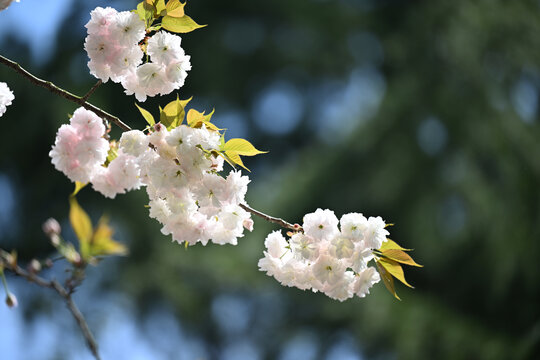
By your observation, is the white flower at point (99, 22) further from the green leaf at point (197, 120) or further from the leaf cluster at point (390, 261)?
the leaf cluster at point (390, 261)

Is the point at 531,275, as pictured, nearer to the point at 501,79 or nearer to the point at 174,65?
the point at 501,79

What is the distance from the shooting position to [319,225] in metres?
0.79

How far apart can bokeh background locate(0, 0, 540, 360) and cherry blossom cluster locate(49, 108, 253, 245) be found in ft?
10.4

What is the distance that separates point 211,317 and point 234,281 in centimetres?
44

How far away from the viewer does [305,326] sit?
4430mm

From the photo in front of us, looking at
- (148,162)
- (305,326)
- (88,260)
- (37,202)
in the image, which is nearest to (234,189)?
(148,162)

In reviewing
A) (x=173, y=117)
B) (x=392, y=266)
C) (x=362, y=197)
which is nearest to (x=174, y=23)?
(x=173, y=117)

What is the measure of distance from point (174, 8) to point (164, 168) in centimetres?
20

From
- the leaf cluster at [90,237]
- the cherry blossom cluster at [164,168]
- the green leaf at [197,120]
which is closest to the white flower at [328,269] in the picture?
the cherry blossom cluster at [164,168]

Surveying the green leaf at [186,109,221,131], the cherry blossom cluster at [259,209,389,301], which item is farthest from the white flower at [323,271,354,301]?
the green leaf at [186,109,221,131]

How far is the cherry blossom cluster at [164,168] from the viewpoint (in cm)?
72

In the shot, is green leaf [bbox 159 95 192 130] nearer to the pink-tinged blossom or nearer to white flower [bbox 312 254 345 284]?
A: the pink-tinged blossom

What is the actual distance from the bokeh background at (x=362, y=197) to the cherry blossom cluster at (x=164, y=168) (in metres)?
3.17

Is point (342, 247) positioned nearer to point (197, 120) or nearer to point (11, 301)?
point (197, 120)
